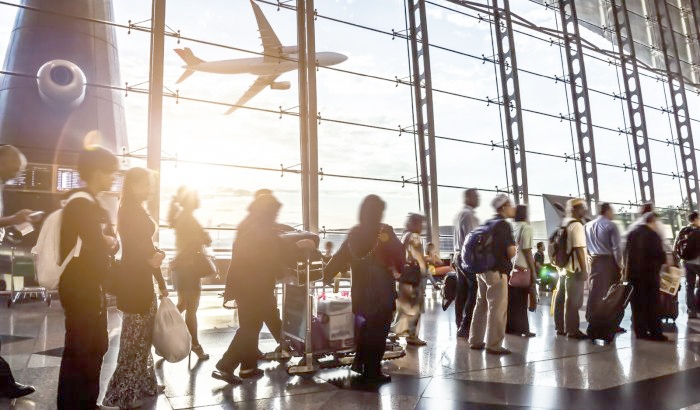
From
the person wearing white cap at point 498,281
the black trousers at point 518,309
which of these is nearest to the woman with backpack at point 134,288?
the person wearing white cap at point 498,281

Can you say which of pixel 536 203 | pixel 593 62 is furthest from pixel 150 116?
pixel 593 62

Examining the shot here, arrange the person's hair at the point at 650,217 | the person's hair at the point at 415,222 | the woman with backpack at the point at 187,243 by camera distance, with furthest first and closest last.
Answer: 1. the person's hair at the point at 650,217
2. the person's hair at the point at 415,222
3. the woman with backpack at the point at 187,243

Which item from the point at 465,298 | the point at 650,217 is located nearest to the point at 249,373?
the point at 465,298

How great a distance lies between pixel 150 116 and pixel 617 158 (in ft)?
36.4

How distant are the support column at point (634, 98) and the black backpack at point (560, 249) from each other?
388 inches

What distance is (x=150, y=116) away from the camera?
6.57 meters

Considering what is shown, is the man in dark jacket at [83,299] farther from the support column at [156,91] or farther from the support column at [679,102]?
the support column at [679,102]

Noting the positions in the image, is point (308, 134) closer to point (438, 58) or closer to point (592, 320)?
point (438, 58)

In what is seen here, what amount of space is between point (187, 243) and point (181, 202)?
288 millimetres

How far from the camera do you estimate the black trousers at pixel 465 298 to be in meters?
4.43

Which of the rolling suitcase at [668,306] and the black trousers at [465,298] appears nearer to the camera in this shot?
the black trousers at [465,298]

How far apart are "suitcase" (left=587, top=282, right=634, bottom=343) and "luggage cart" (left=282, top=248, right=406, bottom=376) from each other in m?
2.00

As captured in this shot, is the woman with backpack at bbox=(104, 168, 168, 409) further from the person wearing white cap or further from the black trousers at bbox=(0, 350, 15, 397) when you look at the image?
the person wearing white cap

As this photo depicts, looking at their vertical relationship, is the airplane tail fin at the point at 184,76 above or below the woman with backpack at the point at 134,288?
above
